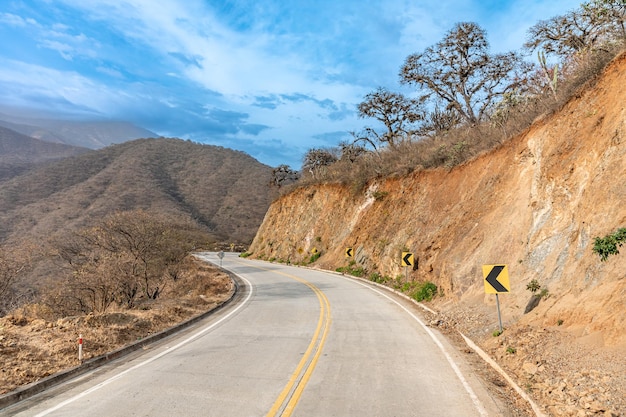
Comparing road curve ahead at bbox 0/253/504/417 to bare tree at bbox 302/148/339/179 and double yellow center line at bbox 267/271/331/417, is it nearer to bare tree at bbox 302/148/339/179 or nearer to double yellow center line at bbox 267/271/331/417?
double yellow center line at bbox 267/271/331/417

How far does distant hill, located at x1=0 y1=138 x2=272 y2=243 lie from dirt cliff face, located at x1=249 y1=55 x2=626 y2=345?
60447mm

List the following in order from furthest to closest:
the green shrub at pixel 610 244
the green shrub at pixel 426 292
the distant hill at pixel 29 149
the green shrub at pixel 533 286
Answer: the distant hill at pixel 29 149 < the green shrub at pixel 426 292 < the green shrub at pixel 533 286 < the green shrub at pixel 610 244

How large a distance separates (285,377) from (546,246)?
926cm

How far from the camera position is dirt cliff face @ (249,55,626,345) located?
350 inches

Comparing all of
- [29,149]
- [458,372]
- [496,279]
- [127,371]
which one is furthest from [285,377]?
[29,149]

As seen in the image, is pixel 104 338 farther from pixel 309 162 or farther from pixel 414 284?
pixel 309 162

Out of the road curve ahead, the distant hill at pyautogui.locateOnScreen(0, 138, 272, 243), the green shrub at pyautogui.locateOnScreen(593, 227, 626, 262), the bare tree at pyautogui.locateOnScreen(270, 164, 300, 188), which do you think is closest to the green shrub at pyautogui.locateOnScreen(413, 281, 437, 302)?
the road curve ahead

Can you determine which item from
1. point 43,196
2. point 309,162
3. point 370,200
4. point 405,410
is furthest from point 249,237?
point 405,410

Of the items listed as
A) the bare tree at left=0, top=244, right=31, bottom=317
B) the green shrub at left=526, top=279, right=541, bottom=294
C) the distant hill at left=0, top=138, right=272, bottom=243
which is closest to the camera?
the green shrub at left=526, top=279, right=541, bottom=294

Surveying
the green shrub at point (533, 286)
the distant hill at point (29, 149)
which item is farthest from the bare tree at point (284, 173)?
Result: the distant hill at point (29, 149)

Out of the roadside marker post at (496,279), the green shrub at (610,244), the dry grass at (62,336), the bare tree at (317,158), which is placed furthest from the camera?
the bare tree at (317,158)

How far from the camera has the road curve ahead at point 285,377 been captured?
5.74 m

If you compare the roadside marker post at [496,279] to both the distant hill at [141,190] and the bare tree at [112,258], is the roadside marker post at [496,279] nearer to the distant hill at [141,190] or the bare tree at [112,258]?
the bare tree at [112,258]

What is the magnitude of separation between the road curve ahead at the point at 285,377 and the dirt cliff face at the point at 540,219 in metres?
3.11
